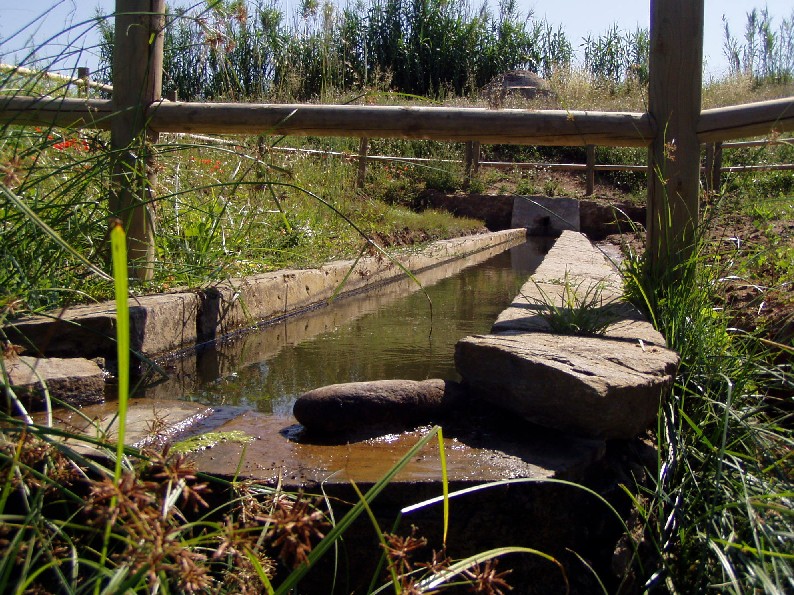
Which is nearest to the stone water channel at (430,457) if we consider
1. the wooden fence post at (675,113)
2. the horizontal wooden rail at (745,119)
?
the wooden fence post at (675,113)

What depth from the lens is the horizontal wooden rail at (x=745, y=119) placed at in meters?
3.40

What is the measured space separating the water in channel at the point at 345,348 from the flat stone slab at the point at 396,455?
1.46 ft

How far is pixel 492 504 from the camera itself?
189cm

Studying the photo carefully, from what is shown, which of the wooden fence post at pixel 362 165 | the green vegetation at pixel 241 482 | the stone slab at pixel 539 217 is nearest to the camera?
the green vegetation at pixel 241 482

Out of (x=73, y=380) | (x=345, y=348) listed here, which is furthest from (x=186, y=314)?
(x=73, y=380)

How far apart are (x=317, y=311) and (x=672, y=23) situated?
7.74 ft

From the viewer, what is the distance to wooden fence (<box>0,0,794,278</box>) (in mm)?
3379

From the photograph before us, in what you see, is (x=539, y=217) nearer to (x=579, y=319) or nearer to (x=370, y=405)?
(x=579, y=319)

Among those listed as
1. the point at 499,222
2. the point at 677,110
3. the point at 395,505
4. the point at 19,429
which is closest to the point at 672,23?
the point at 677,110

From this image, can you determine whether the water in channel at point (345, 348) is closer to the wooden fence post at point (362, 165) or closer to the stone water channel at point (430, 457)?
the stone water channel at point (430, 457)

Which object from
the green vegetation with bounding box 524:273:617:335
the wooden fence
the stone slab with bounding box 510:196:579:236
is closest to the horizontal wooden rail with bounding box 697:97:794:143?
the wooden fence

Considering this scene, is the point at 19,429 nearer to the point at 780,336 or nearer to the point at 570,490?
the point at 570,490

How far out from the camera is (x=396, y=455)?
2043 mm

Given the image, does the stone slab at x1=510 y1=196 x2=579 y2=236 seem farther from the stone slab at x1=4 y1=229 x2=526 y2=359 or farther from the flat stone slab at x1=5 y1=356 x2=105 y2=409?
the flat stone slab at x1=5 y1=356 x2=105 y2=409
